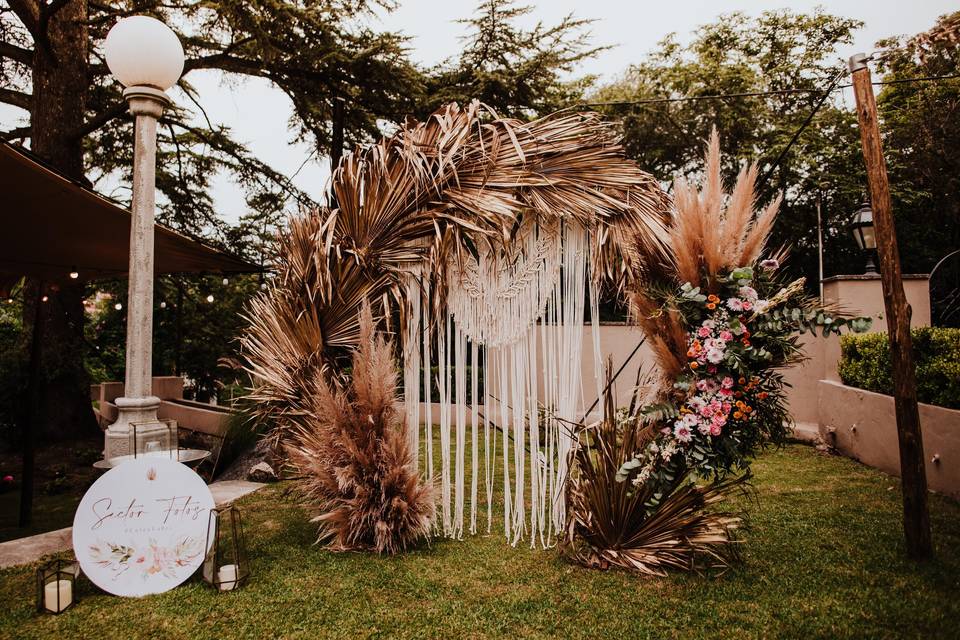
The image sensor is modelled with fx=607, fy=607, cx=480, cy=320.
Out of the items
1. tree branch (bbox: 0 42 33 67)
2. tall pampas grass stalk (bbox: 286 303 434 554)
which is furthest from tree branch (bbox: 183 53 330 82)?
tall pampas grass stalk (bbox: 286 303 434 554)

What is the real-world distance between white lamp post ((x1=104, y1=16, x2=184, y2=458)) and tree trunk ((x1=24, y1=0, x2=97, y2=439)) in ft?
16.9

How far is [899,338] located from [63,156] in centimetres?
852

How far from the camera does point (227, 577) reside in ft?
9.48

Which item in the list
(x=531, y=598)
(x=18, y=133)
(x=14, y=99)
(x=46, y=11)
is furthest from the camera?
(x=18, y=133)

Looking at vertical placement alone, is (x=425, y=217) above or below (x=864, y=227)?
below

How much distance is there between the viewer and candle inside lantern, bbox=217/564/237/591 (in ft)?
9.43

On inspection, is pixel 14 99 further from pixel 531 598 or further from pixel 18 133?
pixel 531 598

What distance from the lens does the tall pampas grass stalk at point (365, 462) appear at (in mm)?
3320

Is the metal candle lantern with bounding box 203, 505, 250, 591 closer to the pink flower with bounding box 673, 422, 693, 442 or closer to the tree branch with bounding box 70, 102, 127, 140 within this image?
the pink flower with bounding box 673, 422, 693, 442

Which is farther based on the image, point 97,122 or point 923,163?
point 923,163

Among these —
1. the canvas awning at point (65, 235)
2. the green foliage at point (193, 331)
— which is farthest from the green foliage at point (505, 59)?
the green foliage at point (193, 331)

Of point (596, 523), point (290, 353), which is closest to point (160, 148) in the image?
point (290, 353)

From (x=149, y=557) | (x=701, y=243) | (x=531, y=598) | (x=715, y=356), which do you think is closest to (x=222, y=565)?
(x=149, y=557)

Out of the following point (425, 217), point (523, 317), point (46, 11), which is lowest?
point (523, 317)
